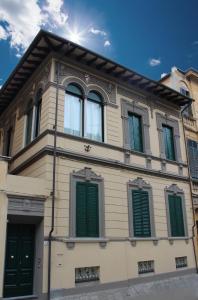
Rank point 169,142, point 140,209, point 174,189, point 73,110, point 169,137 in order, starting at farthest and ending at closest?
1. point 169,137
2. point 169,142
3. point 174,189
4. point 140,209
5. point 73,110

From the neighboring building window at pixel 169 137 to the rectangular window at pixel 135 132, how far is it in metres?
1.17

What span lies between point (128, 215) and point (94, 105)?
15.5 feet

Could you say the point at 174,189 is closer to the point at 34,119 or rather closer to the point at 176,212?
the point at 176,212

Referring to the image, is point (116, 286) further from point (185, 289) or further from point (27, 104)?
point (27, 104)

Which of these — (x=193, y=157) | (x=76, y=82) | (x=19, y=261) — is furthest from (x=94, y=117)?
(x=193, y=157)

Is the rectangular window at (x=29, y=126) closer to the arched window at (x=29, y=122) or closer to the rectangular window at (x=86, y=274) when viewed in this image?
the arched window at (x=29, y=122)

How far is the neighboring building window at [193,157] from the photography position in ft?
50.1

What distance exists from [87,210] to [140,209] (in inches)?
109

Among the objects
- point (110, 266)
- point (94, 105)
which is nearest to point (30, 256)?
point (110, 266)

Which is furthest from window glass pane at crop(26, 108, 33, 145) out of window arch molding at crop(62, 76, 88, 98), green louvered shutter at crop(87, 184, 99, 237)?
green louvered shutter at crop(87, 184, 99, 237)

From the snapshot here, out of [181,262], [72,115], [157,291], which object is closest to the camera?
[157,291]

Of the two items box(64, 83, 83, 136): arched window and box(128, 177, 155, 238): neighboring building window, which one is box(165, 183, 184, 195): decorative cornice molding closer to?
box(128, 177, 155, 238): neighboring building window

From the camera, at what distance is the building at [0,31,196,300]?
9156mm

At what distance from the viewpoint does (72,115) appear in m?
11.3
